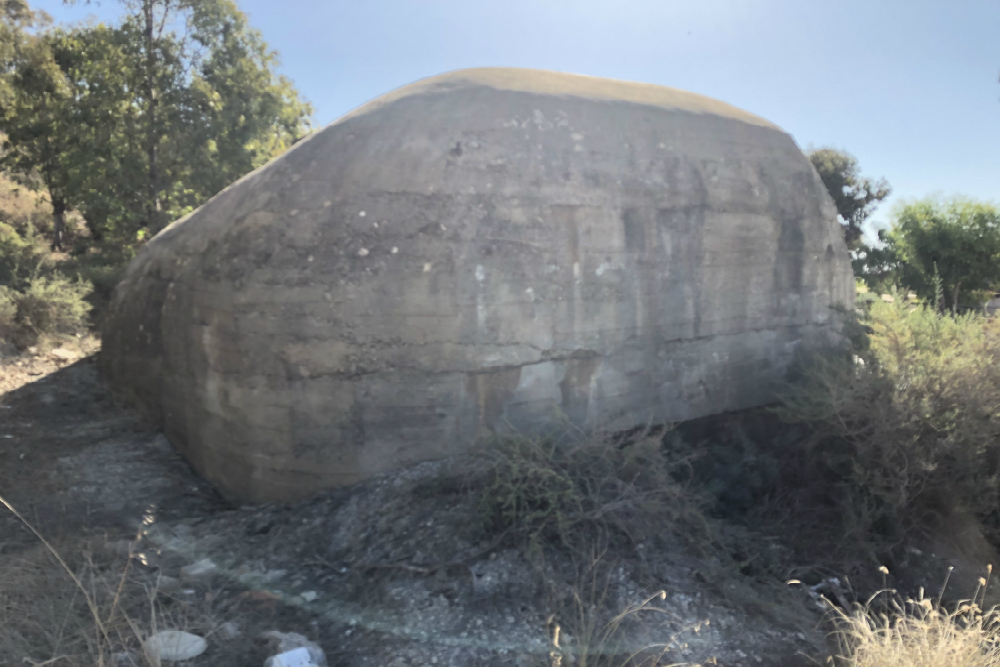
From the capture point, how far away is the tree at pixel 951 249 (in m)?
12.2

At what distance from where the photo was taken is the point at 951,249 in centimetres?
1234

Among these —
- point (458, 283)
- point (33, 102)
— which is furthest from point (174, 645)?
point (33, 102)

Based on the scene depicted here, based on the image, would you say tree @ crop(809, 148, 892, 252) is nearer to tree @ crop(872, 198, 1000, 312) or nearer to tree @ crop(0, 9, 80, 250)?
tree @ crop(872, 198, 1000, 312)

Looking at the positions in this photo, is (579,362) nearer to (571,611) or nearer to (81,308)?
(571,611)

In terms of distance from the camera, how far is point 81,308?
9180 mm

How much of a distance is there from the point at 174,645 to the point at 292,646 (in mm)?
→ 537

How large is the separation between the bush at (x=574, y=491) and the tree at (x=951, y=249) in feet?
35.5

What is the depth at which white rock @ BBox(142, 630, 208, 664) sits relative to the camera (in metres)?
2.81

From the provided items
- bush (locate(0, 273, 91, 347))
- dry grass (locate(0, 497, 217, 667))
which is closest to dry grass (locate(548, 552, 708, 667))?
dry grass (locate(0, 497, 217, 667))

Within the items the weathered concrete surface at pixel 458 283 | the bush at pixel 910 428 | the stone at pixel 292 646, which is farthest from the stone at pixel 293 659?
the bush at pixel 910 428

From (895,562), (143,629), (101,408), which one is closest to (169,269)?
(101,408)

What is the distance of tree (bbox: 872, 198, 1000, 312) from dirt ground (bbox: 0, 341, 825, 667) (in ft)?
37.4

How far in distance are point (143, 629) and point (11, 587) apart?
2.59 ft

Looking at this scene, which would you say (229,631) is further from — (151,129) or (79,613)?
(151,129)
